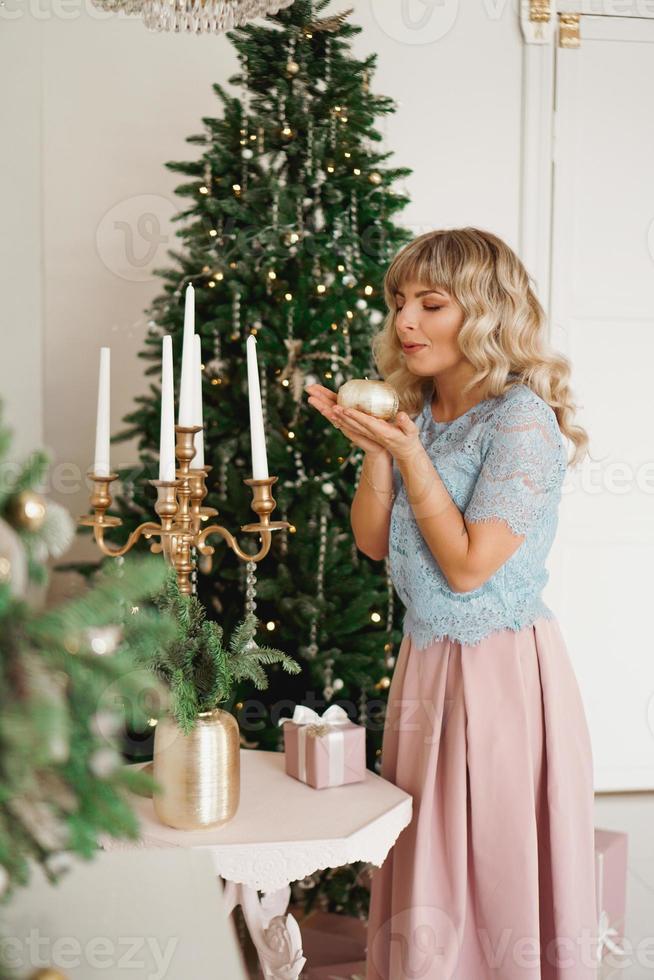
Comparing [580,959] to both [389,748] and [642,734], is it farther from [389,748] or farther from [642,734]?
[642,734]

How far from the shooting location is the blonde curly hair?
159cm

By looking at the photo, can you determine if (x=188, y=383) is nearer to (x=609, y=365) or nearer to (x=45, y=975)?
(x=45, y=975)

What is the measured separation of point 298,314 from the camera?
2164 millimetres

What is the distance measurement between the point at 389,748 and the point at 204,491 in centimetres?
63

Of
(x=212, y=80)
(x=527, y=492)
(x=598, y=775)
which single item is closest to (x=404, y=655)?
(x=527, y=492)

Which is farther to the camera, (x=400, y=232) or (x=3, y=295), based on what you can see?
(x=3, y=295)

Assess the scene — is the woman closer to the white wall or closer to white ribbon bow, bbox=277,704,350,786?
white ribbon bow, bbox=277,704,350,786

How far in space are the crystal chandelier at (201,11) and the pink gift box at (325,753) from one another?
1239 millimetres

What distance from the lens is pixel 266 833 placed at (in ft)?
4.40

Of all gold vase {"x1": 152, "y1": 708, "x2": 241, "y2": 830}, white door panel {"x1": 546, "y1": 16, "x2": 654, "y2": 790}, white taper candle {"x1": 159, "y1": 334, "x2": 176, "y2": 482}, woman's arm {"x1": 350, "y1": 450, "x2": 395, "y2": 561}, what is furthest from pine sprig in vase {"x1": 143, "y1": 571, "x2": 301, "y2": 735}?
white door panel {"x1": 546, "y1": 16, "x2": 654, "y2": 790}

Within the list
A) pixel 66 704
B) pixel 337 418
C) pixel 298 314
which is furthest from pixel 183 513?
pixel 66 704

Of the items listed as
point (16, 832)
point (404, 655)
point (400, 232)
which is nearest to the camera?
point (16, 832)

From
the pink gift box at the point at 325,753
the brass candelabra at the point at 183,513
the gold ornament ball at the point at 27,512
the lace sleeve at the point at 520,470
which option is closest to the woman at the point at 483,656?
the lace sleeve at the point at 520,470

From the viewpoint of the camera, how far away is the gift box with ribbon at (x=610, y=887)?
224 cm
